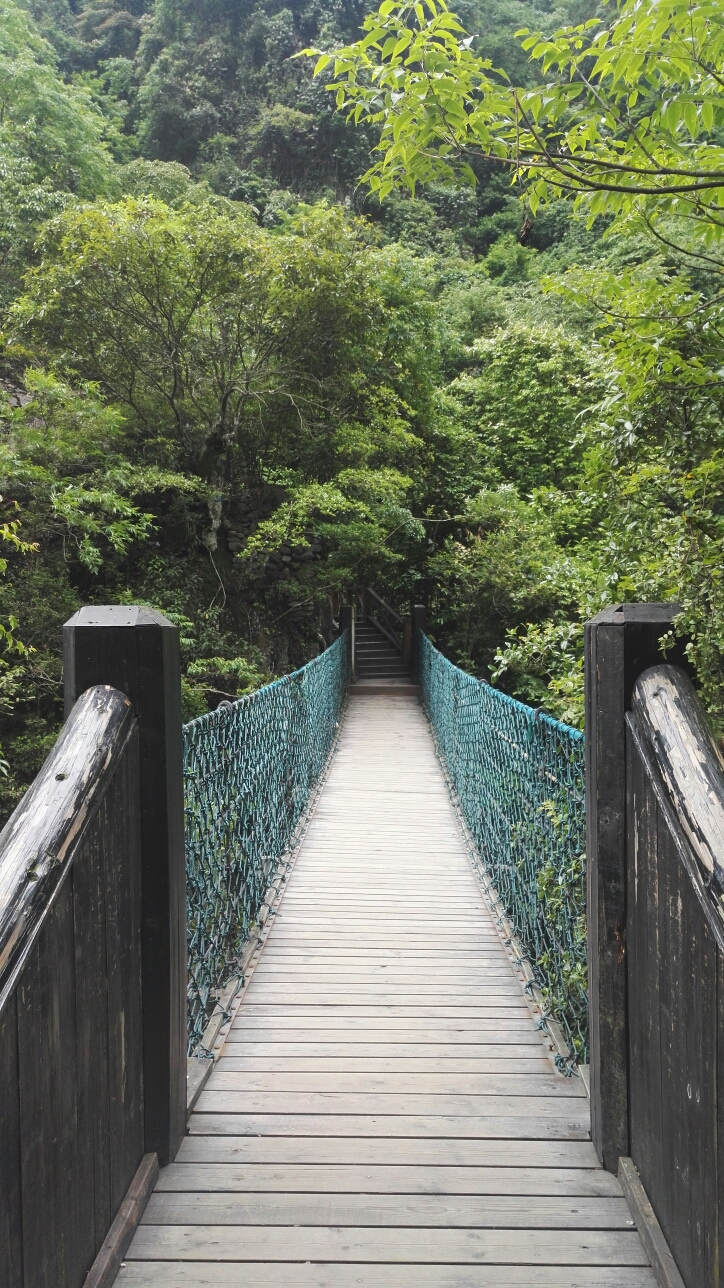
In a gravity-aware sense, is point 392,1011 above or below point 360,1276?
below

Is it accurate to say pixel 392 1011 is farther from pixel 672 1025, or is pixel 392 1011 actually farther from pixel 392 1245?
pixel 672 1025

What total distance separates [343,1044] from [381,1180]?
0.64m

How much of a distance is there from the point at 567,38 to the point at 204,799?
7.02 feet

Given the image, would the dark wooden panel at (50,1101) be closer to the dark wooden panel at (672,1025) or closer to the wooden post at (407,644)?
the dark wooden panel at (672,1025)

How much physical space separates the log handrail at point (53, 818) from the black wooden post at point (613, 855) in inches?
40.1

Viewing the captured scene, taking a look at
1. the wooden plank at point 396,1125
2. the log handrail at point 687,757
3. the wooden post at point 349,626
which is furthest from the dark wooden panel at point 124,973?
the wooden post at point 349,626

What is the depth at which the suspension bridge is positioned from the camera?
46.9 inches

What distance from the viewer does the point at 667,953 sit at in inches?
55.4

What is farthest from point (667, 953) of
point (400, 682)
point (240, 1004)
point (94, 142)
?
point (94, 142)

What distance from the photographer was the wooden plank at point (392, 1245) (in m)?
1.43

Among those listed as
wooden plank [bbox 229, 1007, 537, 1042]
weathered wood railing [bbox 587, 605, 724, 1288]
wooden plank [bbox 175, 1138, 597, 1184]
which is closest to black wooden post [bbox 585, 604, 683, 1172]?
weathered wood railing [bbox 587, 605, 724, 1288]

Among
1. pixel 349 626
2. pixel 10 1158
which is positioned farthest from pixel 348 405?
pixel 10 1158

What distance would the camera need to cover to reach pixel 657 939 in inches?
57.9

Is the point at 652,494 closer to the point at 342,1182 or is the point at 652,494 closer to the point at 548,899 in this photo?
the point at 548,899
